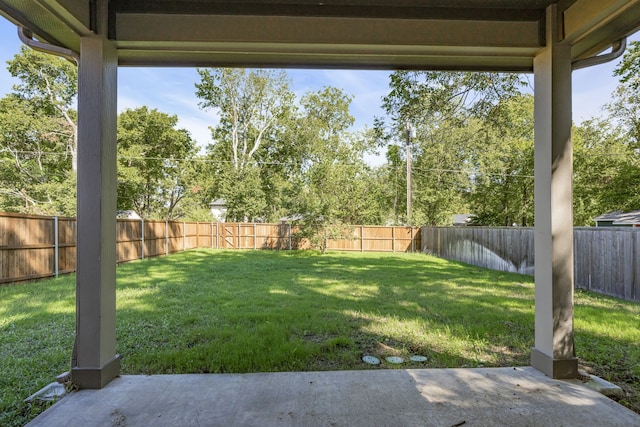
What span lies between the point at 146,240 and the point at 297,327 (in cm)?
967

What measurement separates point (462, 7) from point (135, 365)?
3869mm

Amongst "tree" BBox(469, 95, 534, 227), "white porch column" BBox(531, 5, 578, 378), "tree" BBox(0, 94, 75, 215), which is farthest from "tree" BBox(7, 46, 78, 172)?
"tree" BBox(469, 95, 534, 227)

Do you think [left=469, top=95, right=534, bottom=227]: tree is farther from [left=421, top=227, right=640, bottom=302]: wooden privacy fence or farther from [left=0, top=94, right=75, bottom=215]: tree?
[left=0, top=94, right=75, bottom=215]: tree

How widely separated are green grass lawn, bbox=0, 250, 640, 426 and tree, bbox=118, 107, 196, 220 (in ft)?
40.1

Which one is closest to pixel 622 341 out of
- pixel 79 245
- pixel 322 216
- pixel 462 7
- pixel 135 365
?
pixel 462 7

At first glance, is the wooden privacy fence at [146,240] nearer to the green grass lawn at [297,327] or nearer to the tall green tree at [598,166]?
the green grass lawn at [297,327]

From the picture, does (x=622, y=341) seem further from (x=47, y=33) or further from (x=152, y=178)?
(x=152, y=178)

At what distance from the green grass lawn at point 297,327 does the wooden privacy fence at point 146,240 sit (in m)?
0.59

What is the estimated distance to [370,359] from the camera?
10.2 ft

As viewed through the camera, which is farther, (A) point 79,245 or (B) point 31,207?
(B) point 31,207

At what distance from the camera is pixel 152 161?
62.8 feet

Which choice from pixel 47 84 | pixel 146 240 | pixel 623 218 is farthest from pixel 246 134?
pixel 623 218

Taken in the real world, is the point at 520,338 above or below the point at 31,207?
below

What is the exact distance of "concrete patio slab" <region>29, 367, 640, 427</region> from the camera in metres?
2.01
